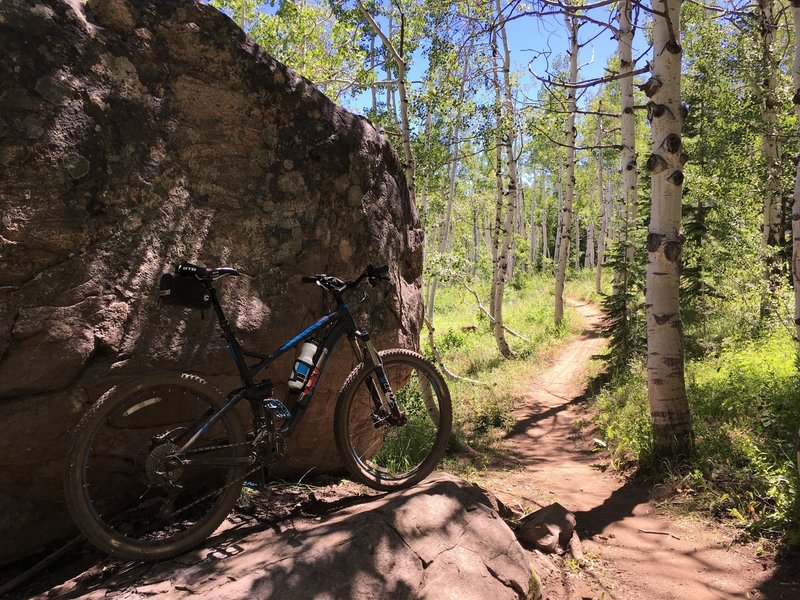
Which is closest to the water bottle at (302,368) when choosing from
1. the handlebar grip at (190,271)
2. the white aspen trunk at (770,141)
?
the handlebar grip at (190,271)

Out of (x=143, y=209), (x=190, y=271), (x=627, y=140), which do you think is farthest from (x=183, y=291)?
(x=627, y=140)

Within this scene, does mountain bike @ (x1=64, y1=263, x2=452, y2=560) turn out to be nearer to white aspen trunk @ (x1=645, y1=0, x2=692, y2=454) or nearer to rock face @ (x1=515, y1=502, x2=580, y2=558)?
rock face @ (x1=515, y1=502, x2=580, y2=558)

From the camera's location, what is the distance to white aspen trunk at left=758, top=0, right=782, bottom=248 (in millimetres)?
9531

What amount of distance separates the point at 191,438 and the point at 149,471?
0.24 m

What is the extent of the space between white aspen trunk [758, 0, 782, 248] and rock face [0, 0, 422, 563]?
31.0 feet

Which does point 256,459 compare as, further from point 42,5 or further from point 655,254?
point 655,254

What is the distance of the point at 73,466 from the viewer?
2.32 m

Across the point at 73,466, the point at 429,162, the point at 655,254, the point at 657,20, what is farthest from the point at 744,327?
the point at 73,466

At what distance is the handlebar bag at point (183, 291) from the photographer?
2.71m

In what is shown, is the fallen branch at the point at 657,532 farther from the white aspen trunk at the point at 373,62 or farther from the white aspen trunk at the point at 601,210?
the white aspen trunk at the point at 601,210

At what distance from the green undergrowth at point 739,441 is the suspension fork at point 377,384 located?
2.84m

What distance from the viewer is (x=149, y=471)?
2484 millimetres

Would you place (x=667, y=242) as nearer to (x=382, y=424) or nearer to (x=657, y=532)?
(x=657, y=532)

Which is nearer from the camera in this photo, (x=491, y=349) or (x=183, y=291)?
(x=183, y=291)
